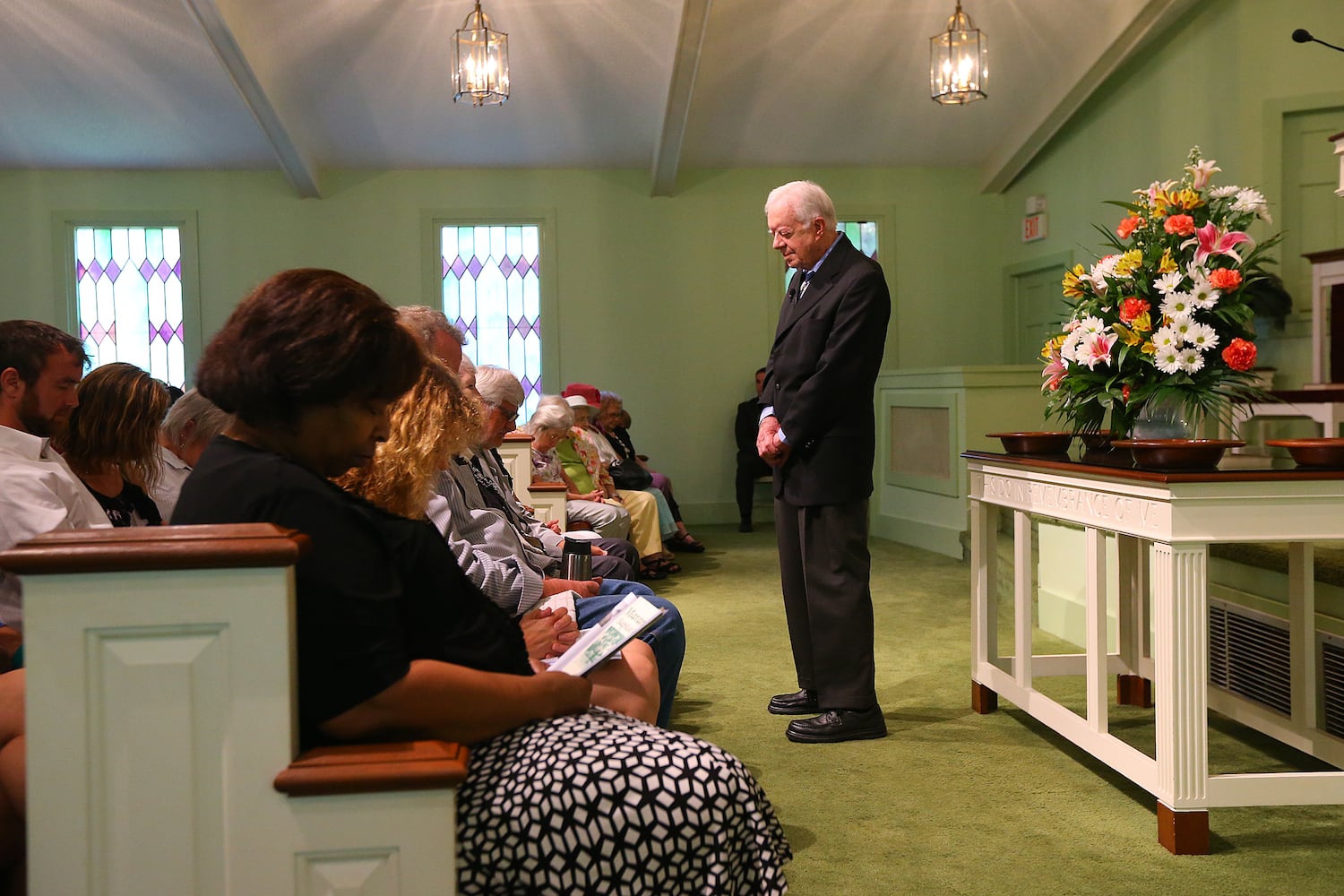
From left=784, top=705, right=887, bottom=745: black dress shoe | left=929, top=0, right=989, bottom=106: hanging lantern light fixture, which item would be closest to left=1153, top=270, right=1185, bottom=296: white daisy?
left=784, top=705, right=887, bottom=745: black dress shoe

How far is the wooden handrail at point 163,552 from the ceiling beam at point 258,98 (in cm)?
562

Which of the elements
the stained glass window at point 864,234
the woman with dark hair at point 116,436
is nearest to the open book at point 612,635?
the woman with dark hair at point 116,436

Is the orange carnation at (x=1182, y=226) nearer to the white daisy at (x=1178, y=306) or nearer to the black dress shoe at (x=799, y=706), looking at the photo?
the white daisy at (x=1178, y=306)

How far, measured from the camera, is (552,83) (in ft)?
24.4

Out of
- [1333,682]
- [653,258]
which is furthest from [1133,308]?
[653,258]

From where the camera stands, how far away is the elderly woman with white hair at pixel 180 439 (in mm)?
2852

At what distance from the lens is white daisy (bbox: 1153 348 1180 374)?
106 inches

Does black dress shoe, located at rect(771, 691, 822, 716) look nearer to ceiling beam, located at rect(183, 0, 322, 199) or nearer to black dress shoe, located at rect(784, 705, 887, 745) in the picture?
black dress shoe, located at rect(784, 705, 887, 745)

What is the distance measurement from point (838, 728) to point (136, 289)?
729 cm

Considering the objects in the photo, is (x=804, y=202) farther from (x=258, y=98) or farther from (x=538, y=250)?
(x=538, y=250)

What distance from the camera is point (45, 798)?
1.14 metres

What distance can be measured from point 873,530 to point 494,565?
6.01m

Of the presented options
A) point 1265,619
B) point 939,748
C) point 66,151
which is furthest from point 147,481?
point 66,151

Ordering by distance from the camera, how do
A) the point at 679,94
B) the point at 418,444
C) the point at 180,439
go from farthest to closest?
the point at 679,94
the point at 180,439
the point at 418,444
